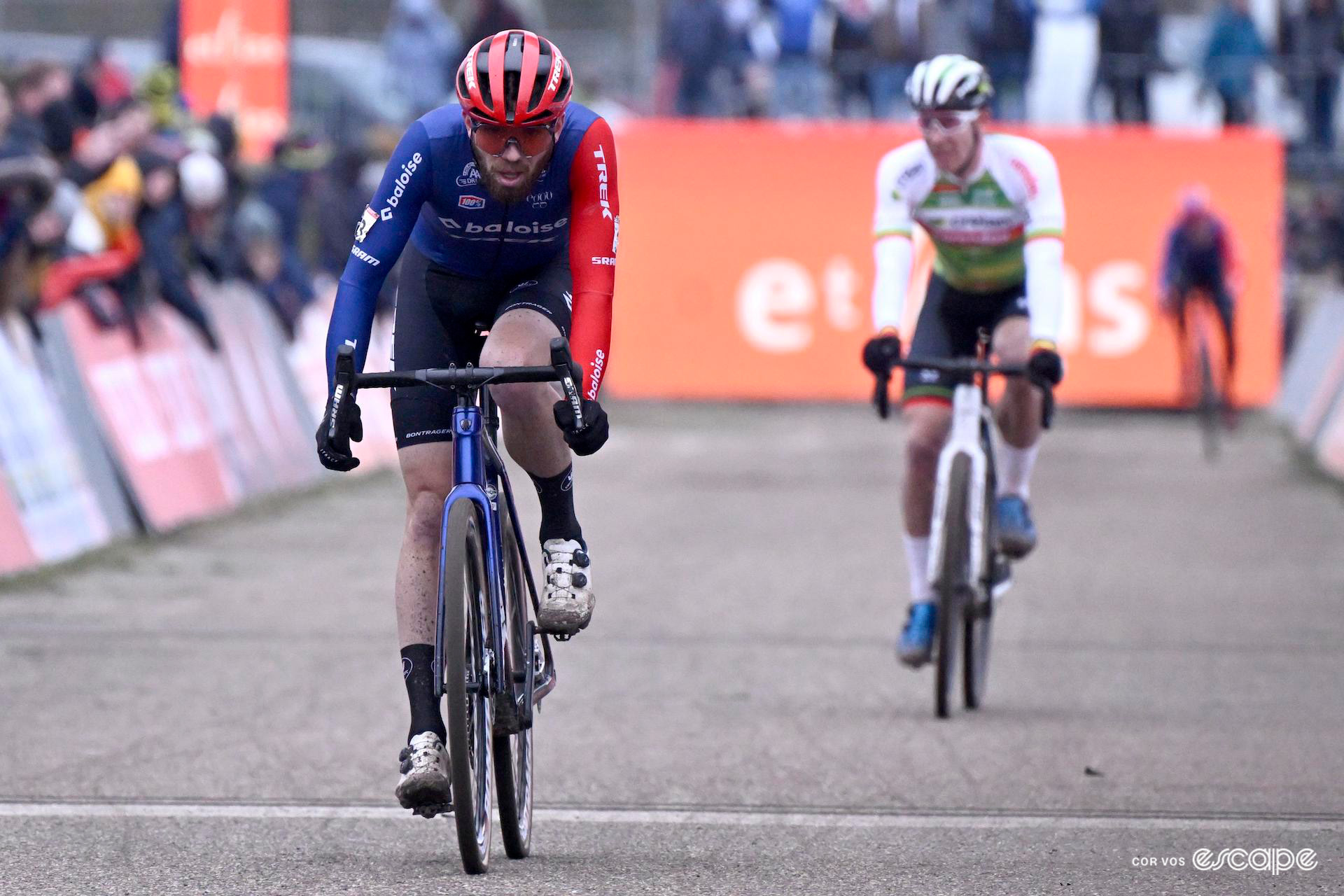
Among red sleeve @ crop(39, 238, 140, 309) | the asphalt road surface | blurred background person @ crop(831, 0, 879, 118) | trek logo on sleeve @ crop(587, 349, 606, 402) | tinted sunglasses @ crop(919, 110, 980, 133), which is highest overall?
blurred background person @ crop(831, 0, 879, 118)

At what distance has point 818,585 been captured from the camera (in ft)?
37.8

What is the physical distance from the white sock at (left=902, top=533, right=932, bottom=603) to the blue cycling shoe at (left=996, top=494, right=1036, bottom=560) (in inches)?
11.6

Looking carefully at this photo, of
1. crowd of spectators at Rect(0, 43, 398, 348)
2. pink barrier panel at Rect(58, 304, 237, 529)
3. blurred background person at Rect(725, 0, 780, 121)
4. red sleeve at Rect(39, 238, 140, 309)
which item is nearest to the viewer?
crowd of spectators at Rect(0, 43, 398, 348)

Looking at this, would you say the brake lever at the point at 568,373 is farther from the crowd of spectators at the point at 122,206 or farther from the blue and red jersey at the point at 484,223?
the crowd of spectators at the point at 122,206

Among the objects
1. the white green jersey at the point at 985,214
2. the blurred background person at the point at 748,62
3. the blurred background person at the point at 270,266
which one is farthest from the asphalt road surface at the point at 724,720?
the blurred background person at the point at 748,62

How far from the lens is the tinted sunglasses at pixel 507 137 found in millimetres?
5520

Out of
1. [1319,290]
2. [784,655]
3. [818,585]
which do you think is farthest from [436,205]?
[1319,290]

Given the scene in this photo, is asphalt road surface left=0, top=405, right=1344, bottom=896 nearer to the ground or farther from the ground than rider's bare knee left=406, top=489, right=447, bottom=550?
nearer to the ground

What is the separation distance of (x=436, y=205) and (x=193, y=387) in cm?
823

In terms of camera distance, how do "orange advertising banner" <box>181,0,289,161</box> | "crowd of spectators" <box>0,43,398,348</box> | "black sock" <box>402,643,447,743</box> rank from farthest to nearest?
1. "orange advertising banner" <box>181,0,289,161</box>
2. "crowd of spectators" <box>0,43,398,348</box>
3. "black sock" <box>402,643,447,743</box>

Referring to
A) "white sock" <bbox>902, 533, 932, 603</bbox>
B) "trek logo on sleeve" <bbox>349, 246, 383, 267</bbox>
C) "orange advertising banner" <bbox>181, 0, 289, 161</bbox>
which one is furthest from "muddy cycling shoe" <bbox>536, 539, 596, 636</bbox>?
"orange advertising banner" <bbox>181, 0, 289, 161</bbox>

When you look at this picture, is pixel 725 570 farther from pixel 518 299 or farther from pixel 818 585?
pixel 518 299

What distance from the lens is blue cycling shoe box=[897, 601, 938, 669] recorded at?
318 inches

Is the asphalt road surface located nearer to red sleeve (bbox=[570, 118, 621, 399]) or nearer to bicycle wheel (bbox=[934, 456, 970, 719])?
bicycle wheel (bbox=[934, 456, 970, 719])
